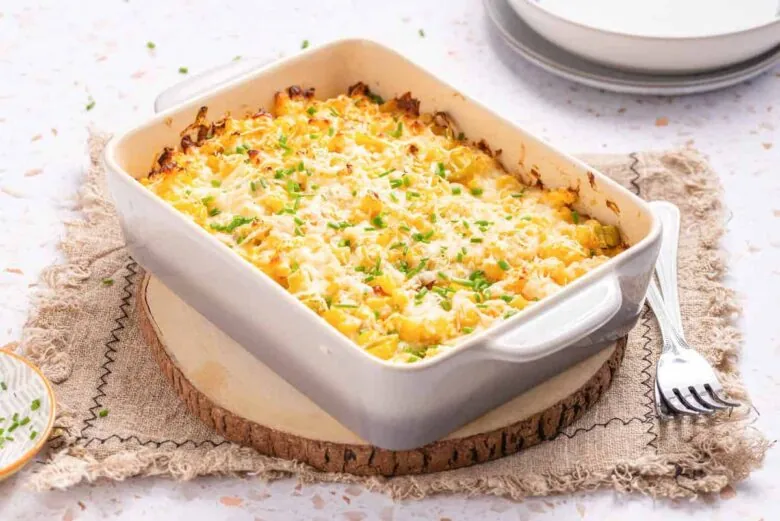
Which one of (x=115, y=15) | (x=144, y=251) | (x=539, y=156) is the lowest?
(x=115, y=15)

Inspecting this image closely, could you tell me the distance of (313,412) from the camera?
2.23 m

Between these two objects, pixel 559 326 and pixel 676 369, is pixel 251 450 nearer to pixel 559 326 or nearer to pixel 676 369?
pixel 559 326

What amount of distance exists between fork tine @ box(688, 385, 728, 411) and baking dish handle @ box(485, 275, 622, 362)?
0.37 m

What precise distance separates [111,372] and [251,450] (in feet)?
1.26

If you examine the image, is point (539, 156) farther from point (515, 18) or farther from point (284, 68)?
point (515, 18)

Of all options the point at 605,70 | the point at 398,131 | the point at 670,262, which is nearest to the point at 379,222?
the point at 398,131

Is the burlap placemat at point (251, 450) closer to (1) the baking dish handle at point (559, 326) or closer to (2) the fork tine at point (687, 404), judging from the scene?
(2) the fork tine at point (687, 404)

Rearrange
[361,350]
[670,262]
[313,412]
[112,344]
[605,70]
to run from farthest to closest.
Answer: [605,70] < [670,262] < [112,344] < [313,412] < [361,350]

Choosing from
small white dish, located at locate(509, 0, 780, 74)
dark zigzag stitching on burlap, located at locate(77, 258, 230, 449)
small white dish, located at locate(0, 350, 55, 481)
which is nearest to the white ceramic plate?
small white dish, located at locate(509, 0, 780, 74)

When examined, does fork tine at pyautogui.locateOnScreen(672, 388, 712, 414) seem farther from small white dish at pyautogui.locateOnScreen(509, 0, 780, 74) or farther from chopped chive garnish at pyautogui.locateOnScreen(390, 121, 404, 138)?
small white dish at pyautogui.locateOnScreen(509, 0, 780, 74)

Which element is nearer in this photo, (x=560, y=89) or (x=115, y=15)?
(x=560, y=89)

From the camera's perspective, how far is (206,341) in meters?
2.39

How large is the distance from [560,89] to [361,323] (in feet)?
4.73

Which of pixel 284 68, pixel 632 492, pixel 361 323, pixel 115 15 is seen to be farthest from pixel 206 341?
pixel 115 15
